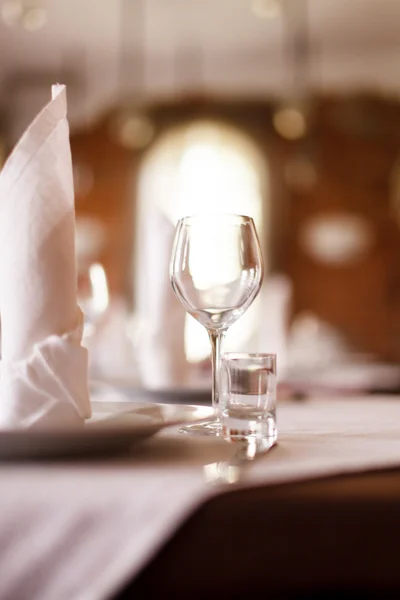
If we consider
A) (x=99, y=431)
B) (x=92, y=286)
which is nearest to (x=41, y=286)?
(x=99, y=431)

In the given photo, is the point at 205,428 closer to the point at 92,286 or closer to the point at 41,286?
the point at 41,286

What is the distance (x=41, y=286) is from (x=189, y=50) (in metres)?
5.22

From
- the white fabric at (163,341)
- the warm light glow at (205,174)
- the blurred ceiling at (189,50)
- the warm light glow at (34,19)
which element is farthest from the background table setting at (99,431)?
the warm light glow at (205,174)

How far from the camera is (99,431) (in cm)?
54

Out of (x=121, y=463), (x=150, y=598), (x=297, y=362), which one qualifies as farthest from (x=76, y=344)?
(x=297, y=362)

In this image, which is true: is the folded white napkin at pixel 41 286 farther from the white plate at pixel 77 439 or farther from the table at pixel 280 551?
the table at pixel 280 551

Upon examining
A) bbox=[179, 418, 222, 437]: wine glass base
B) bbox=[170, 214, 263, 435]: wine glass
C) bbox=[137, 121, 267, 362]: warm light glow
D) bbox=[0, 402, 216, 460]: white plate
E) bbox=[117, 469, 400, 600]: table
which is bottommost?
bbox=[117, 469, 400, 600]: table

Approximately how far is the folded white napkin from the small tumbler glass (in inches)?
4.7

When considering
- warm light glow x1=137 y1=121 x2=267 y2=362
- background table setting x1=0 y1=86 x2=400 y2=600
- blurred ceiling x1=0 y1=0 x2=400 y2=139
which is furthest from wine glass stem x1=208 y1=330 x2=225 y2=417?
warm light glow x1=137 y1=121 x2=267 y2=362

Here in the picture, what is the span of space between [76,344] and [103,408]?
154 mm

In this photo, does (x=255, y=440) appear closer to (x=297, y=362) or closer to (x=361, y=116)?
(x=297, y=362)

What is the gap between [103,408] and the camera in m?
0.75

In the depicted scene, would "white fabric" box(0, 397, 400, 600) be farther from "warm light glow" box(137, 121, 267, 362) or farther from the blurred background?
"warm light glow" box(137, 121, 267, 362)

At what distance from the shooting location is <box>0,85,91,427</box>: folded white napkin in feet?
1.93
